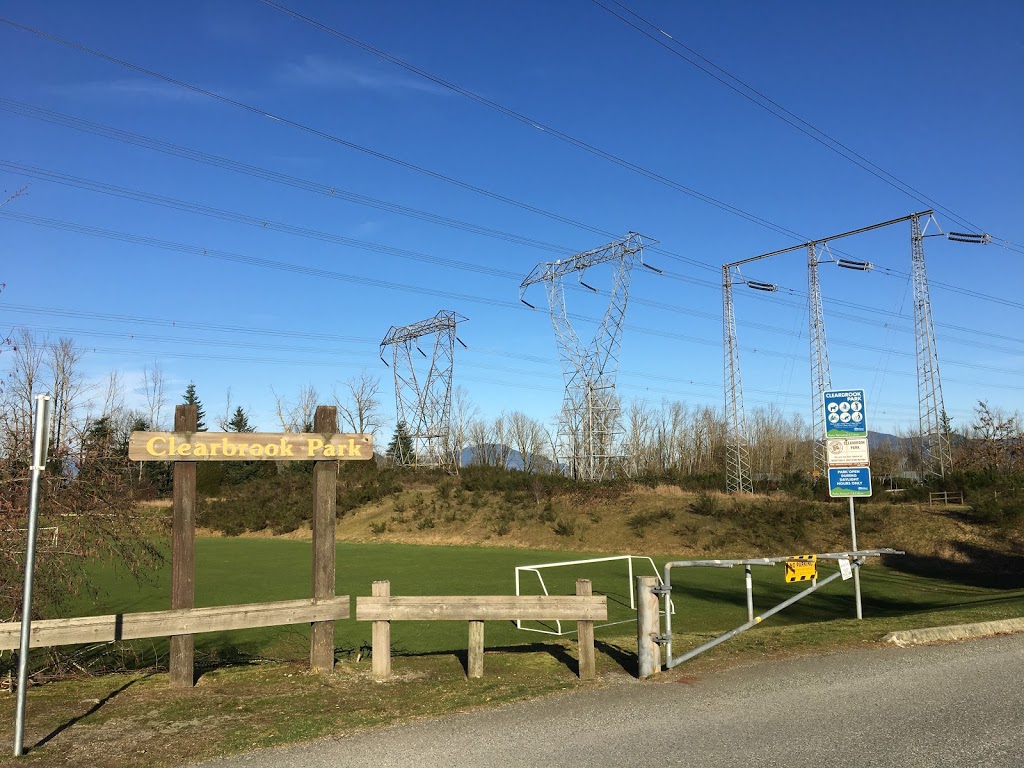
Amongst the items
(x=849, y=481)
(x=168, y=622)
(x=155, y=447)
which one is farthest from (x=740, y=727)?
(x=849, y=481)

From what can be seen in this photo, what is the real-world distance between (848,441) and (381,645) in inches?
306

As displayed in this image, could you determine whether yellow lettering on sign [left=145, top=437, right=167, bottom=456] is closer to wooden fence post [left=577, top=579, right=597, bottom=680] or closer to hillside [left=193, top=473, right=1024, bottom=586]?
wooden fence post [left=577, top=579, right=597, bottom=680]

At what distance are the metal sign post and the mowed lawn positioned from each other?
79.2 inches

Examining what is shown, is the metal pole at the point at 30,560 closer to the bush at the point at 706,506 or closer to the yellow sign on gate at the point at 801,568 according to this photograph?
the yellow sign on gate at the point at 801,568

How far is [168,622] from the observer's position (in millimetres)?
7148

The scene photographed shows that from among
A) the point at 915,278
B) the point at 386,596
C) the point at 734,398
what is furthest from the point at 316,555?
the point at 915,278

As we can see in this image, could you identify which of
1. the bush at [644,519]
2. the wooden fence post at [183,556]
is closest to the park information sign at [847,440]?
the wooden fence post at [183,556]

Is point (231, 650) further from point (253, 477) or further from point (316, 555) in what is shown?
point (253, 477)

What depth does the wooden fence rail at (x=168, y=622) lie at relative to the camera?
6566 millimetres

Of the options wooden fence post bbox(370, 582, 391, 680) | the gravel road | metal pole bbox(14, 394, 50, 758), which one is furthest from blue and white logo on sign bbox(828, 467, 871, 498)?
metal pole bbox(14, 394, 50, 758)

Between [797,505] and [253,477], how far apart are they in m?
40.9

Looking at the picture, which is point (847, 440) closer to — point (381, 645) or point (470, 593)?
point (381, 645)

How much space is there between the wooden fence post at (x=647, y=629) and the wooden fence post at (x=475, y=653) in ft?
5.08

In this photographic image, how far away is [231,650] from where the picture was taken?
35.6 ft
